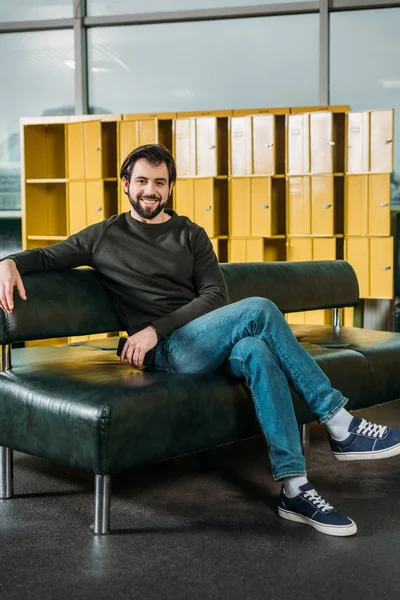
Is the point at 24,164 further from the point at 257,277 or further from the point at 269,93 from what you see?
the point at 257,277

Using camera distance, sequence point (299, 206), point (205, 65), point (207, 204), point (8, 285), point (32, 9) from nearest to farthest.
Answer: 1. point (8, 285)
2. point (299, 206)
3. point (207, 204)
4. point (205, 65)
5. point (32, 9)

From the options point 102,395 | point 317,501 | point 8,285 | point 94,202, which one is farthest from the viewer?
point 94,202

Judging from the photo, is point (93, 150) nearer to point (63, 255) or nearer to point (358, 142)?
point (358, 142)

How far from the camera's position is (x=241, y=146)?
545 centimetres

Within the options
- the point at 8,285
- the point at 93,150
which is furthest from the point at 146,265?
the point at 93,150

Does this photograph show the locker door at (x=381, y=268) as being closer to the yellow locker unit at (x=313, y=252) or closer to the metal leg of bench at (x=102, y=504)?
the yellow locker unit at (x=313, y=252)

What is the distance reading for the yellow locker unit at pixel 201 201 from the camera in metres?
5.49

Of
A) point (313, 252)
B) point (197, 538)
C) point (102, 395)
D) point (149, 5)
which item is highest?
point (149, 5)

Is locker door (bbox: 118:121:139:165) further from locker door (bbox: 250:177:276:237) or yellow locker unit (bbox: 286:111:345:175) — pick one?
yellow locker unit (bbox: 286:111:345:175)

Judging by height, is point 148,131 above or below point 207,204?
above

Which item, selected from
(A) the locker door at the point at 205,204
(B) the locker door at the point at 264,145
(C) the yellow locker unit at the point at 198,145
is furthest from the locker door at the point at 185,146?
(B) the locker door at the point at 264,145

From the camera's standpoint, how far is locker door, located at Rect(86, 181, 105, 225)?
570 centimetres

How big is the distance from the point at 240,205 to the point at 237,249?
0.31 m

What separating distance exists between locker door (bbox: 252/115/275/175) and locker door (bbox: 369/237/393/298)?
87cm
